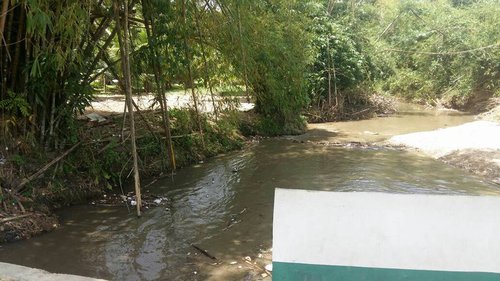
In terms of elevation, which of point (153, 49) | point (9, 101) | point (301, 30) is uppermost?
point (301, 30)

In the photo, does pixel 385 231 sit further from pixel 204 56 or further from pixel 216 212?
pixel 204 56

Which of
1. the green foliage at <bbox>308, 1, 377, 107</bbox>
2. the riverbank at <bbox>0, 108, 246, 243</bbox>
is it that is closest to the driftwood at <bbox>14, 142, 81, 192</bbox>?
the riverbank at <bbox>0, 108, 246, 243</bbox>

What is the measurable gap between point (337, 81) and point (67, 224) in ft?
42.5

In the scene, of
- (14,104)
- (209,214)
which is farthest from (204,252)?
(14,104)

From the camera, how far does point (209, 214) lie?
649 centimetres

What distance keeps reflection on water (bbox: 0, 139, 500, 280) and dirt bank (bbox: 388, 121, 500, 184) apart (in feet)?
1.56

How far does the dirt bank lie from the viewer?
366 inches

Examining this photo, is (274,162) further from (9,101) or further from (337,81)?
(337,81)

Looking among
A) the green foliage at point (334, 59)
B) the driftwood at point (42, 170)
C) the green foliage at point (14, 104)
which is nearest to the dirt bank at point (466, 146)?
the green foliage at point (334, 59)

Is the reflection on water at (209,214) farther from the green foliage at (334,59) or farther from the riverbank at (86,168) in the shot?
the green foliage at (334,59)

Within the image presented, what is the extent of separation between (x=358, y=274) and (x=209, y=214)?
446cm

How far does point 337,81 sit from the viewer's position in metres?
17.0

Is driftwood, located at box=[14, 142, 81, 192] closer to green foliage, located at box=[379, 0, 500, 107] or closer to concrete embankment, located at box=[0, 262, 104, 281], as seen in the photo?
concrete embankment, located at box=[0, 262, 104, 281]

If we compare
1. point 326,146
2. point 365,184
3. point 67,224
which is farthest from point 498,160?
point 67,224
